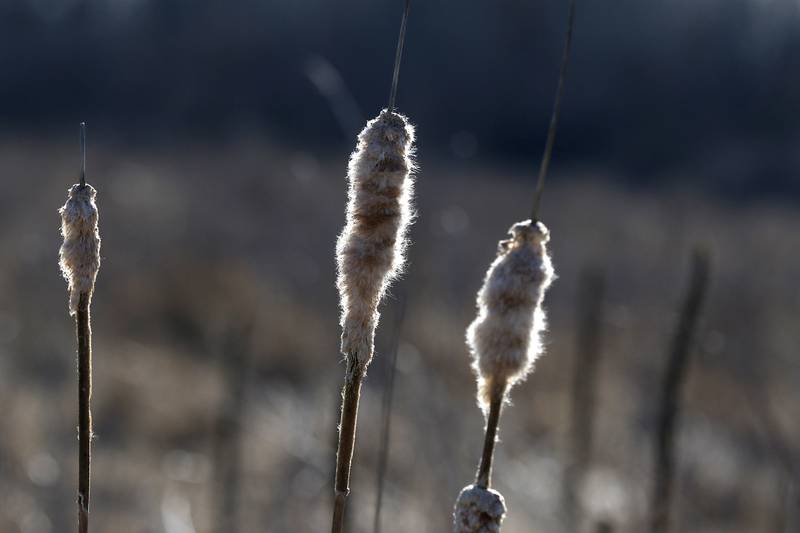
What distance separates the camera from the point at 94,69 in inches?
723

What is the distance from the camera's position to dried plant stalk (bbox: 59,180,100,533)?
0.61 metres

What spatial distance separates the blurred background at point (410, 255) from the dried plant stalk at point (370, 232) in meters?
0.38

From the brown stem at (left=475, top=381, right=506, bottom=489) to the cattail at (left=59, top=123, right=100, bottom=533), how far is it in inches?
10.6

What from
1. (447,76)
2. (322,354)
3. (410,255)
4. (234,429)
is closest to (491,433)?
(410,255)

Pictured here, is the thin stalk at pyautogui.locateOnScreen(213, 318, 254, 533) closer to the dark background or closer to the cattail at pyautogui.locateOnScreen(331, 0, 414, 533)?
the cattail at pyautogui.locateOnScreen(331, 0, 414, 533)

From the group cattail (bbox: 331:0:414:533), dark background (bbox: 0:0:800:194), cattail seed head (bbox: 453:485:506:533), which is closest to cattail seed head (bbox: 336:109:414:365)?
cattail (bbox: 331:0:414:533)

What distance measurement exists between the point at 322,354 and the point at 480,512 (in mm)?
7594

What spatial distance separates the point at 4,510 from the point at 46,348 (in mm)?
4077

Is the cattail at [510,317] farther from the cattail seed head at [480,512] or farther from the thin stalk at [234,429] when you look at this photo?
the thin stalk at [234,429]

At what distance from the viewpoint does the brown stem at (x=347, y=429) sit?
590 millimetres

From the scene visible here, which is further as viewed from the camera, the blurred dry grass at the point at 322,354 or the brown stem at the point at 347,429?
the blurred dry grass at the point at 322,354

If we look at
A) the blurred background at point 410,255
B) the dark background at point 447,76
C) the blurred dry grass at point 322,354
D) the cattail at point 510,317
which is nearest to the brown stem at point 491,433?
the cattail at point 510,317

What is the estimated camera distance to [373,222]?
2.05 feet

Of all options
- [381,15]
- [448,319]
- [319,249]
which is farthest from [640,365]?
[381,15]
